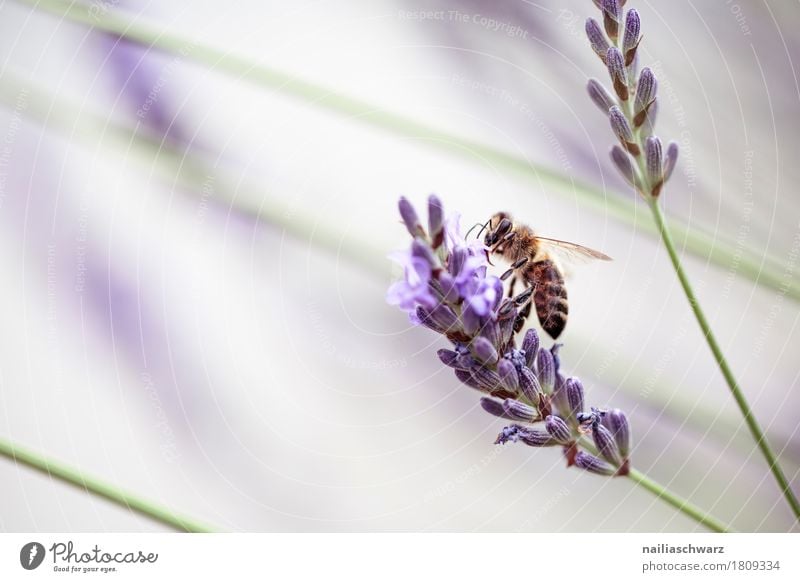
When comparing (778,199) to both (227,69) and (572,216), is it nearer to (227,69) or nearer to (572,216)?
(572,216)

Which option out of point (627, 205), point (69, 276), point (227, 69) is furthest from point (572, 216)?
point (69, 276)

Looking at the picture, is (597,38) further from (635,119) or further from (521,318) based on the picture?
(521,318)

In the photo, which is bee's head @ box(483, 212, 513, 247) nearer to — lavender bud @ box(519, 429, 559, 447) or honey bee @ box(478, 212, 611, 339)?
honey bee @ box(478, 212, 611, 339)

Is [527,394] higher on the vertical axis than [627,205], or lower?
lower

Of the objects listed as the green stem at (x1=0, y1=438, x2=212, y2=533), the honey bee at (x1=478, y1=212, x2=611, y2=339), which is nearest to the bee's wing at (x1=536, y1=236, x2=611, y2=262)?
the honey bee at (x1=478, y1=212, x2=611, y2=339)

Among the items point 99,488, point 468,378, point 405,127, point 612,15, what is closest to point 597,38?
point 612,15

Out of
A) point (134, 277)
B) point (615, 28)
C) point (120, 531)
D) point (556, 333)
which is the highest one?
point (615, 28)

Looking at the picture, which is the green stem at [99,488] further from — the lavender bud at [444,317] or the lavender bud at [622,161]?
the lavender bud at [622,161]

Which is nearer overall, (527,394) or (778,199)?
(527,394)
